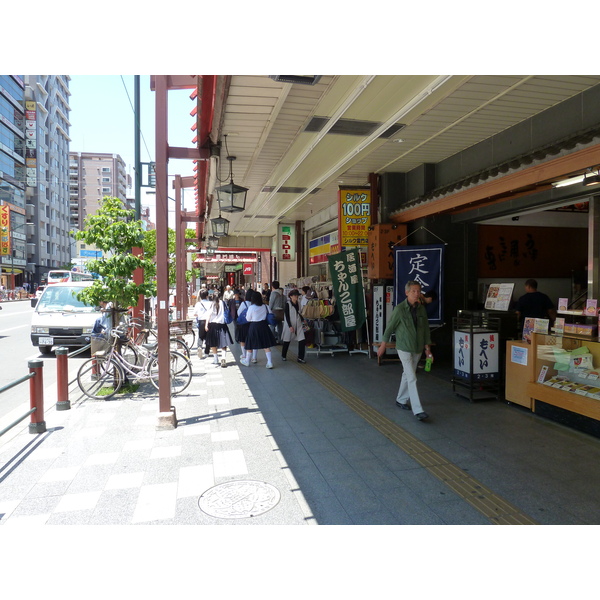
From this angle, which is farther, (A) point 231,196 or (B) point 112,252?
(A) point 231,196

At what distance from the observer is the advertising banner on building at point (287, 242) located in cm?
1758

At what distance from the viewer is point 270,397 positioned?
724cm

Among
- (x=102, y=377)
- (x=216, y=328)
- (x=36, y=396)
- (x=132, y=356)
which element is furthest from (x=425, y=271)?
(x=36, y=396)

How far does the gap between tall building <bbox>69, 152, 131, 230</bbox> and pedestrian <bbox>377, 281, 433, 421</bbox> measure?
9330 cm

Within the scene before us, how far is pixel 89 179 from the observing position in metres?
93.5

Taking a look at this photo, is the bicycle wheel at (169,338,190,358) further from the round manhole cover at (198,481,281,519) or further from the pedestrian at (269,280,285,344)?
the round manhole cover at (198,481,281,519)


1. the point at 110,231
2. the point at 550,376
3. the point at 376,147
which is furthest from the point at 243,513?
the point at 376,147

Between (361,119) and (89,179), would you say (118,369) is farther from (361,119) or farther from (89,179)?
(89,179)

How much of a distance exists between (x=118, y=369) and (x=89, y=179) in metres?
99.3

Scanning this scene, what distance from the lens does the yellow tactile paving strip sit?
11.8 ft

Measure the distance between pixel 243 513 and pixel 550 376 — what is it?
14.8 ft

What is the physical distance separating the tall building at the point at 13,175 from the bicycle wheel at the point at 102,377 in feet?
169

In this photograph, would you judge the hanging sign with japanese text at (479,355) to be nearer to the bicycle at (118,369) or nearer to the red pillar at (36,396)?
the bicycle at (118,369)

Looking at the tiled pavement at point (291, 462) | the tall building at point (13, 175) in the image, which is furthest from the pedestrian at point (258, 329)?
the tall building at point (13, 175)
